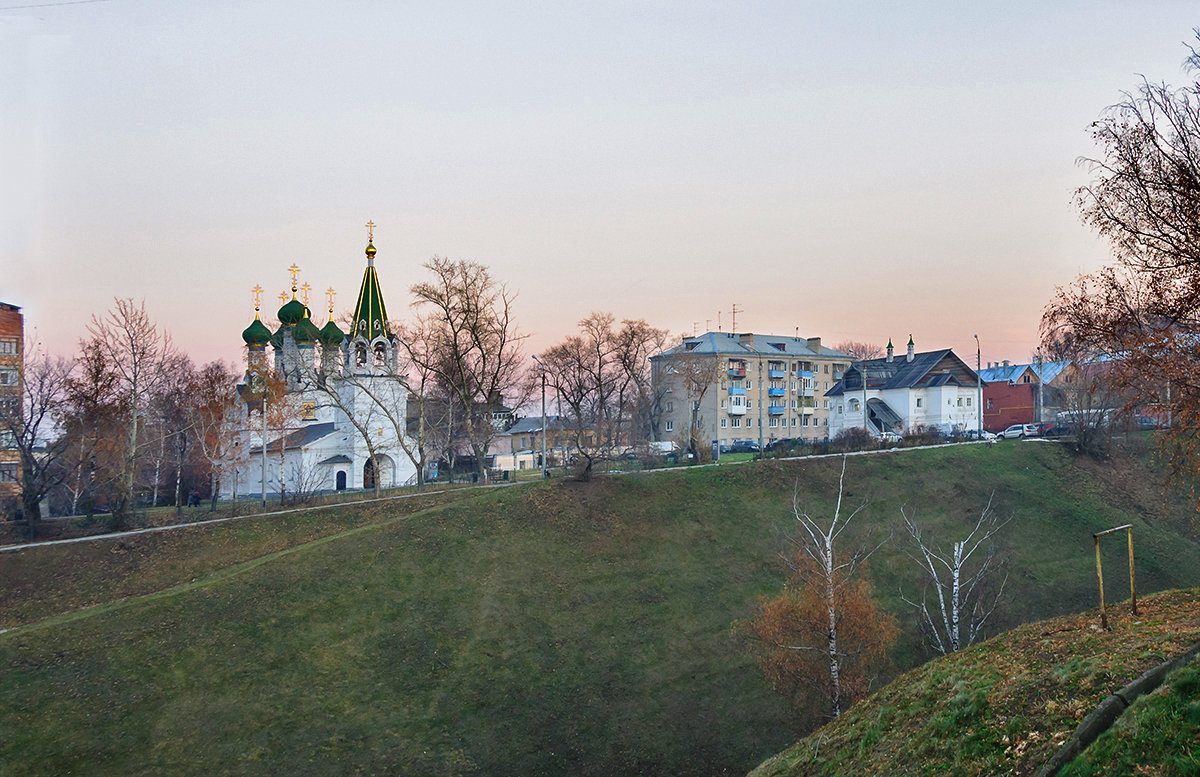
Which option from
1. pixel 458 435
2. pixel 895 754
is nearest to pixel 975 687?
pixel 895 754

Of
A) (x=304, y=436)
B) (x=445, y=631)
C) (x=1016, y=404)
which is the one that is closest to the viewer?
(x=445, y=631)

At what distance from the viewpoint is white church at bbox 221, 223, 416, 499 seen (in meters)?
48.6

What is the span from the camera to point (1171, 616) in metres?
13.2

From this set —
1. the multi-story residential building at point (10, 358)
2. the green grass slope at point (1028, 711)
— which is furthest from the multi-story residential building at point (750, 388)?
the green grass slope at point (1028, 711)

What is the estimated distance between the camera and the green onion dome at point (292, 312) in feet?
174

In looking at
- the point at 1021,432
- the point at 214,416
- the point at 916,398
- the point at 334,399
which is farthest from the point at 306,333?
the point at 1021,432

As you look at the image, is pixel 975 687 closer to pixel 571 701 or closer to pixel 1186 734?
pixel 1186 734

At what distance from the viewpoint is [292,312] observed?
52.9 metres

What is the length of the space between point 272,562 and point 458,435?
33756 mm

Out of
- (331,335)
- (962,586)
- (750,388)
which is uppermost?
(331,335)

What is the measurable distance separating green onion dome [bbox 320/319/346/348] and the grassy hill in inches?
720

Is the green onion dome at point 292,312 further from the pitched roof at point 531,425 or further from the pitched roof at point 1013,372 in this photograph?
the pitched roof at point 1013,372

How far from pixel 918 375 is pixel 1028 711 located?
59.5 metres

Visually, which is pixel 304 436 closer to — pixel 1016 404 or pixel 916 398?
pixel 916 398
